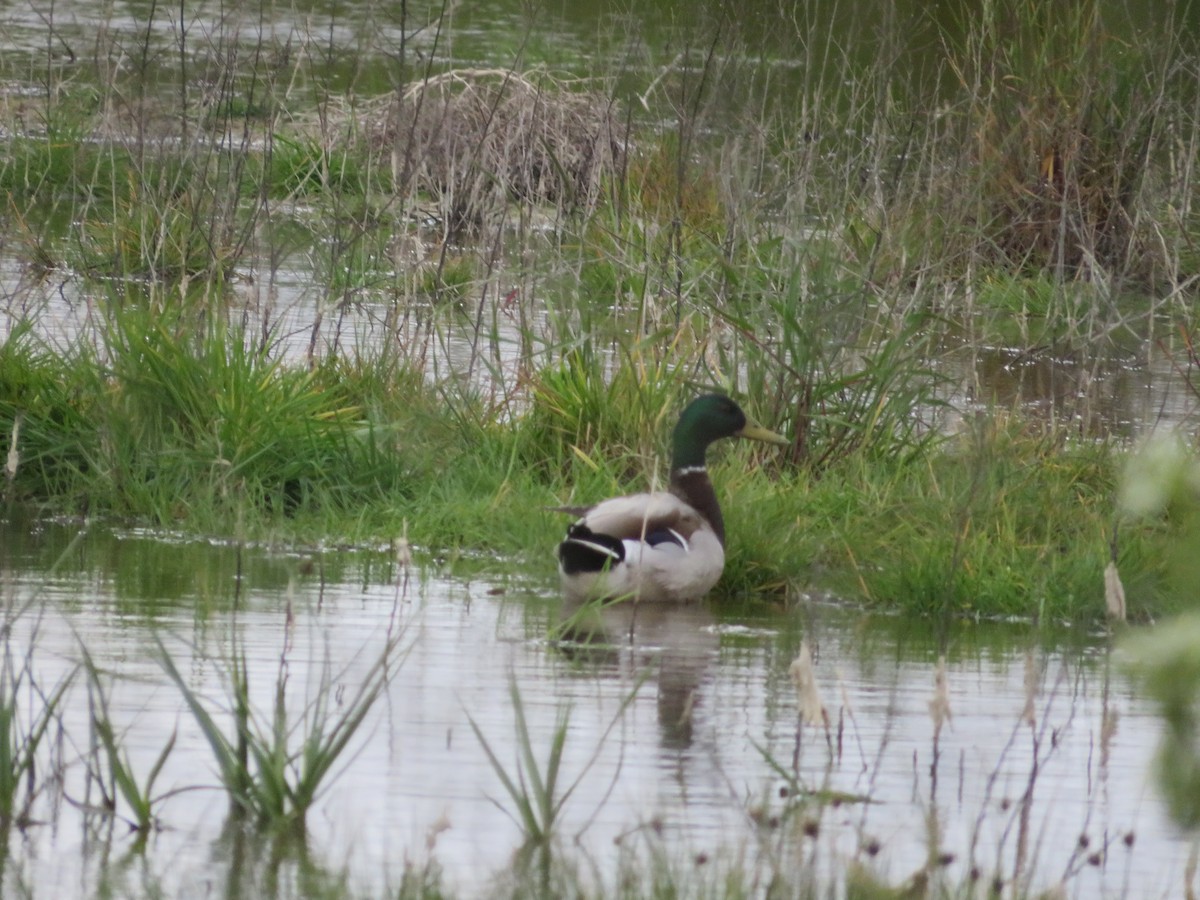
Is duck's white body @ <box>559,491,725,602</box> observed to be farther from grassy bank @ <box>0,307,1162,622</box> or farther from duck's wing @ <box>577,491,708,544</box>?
grassy bank @ <box>0,307,1162,622</box>

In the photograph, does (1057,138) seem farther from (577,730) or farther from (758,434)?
(577,730)

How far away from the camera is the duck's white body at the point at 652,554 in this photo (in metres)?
6.71

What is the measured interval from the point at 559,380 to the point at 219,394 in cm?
126

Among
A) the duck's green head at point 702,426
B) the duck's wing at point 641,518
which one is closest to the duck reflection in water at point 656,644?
the duck's wing at point 641,518

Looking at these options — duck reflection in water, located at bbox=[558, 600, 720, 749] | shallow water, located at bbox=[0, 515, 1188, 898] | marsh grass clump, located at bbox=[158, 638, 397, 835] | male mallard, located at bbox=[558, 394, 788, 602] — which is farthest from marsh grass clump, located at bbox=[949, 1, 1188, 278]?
marsh grass clump, located at bbox=[158, 638, 397, 835]

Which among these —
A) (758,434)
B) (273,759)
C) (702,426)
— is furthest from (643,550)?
(273,759)

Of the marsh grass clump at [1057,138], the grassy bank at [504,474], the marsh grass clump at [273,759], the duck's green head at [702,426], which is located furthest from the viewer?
the marsh grass clump at [1057,138]

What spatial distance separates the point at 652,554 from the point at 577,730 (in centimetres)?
151

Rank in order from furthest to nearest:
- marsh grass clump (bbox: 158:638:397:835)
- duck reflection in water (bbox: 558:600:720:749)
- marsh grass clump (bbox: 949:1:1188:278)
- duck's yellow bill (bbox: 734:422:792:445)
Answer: marsh grass clump (bbox: 949:1:1188:278) < duck's yellow bill (bbox: 734:422:792:445) < duck reflection in water (bbox: 558:600:720:749) < marsh grass clump (bbox: 158:638:397:835)

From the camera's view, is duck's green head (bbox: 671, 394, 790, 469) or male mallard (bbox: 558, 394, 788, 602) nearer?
male mallard (bbox: 558, 394, 788, 602)

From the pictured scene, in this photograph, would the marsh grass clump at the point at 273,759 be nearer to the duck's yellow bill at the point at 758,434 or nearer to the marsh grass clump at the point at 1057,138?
the duck's yellow bill at the point at 758,434

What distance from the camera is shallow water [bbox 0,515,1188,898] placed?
14.0ft

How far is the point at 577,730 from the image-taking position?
5.34m

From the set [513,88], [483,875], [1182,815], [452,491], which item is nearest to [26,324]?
[452,491]
